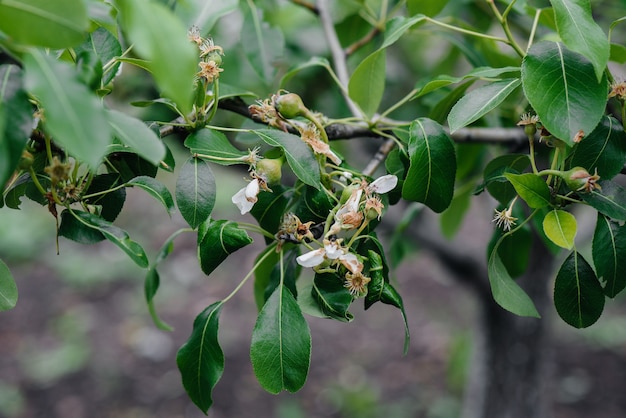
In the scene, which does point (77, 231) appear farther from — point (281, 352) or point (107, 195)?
point (281, 352)

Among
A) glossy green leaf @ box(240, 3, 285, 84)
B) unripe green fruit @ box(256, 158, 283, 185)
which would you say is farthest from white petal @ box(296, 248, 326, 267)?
glossy green leaf @ box(240, 3, 285, 84)

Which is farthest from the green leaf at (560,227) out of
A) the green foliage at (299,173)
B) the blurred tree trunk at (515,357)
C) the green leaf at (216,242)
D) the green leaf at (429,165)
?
the blurred tree trunk at (515,357)

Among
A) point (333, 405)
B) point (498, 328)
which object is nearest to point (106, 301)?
point (333, 405)

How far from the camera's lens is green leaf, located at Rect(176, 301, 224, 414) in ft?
2.25

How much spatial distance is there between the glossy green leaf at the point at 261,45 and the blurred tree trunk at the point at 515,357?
45.4 inches

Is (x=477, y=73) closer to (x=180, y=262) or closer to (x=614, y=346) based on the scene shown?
(x=614, y=346)

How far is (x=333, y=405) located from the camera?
292 cm

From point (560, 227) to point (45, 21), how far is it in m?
0.52

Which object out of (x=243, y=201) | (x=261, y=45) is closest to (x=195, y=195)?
(x=243, y=201)

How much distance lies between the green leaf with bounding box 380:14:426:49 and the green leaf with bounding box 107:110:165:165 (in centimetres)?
33

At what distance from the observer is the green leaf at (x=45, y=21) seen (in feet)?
1.42

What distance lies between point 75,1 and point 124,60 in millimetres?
173

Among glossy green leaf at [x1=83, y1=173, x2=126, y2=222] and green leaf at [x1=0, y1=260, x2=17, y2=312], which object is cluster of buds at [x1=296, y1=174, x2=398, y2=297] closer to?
glossy green leaf at [x1=83, y1=173, x2=126, y2=222]

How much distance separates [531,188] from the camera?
0.60m
